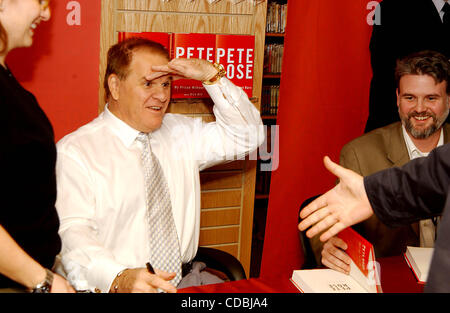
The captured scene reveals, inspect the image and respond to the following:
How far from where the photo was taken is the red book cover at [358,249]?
1600 millimetres

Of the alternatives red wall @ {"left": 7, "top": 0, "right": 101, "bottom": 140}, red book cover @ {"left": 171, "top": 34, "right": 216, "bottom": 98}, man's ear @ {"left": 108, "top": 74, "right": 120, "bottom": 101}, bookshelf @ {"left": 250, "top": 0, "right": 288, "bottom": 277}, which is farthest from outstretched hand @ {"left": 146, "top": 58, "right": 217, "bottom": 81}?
bookshelf @ {"left": 250, "top": 0, "right": 288, "bottom": 277}

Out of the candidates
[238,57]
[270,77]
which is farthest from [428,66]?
[270,77]

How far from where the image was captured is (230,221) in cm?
309

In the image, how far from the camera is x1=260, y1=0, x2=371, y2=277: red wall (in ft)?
8.86

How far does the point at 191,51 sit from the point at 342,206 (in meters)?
1.42

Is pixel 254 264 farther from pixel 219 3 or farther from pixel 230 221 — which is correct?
pixel 219 3

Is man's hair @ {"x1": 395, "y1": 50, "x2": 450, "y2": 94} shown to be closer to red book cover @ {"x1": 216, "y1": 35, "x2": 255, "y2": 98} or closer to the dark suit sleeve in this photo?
red book cover @ {"x1": 216, "y1": 35, "x2": 255, "y2": 98}

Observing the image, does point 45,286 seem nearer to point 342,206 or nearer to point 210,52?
point 342,206

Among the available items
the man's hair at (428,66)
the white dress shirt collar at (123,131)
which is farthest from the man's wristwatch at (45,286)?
the man's hair at (428,66)

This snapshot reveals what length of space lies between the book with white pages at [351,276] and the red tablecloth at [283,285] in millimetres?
50

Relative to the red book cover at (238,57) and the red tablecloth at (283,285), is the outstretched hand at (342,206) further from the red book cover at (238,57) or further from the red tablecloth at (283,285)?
the red book cover at (238,57)

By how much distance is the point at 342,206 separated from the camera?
5.18 ft

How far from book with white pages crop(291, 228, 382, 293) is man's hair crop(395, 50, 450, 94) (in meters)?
1.10

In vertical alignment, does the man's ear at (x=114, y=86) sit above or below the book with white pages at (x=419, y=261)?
above
